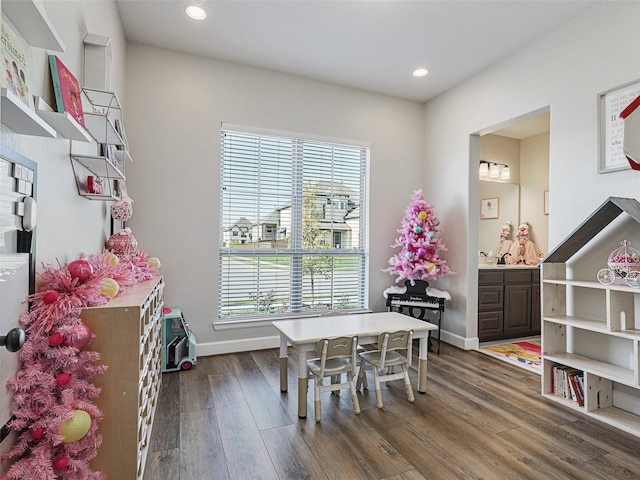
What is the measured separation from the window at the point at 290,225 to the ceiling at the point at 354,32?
85 centimetres

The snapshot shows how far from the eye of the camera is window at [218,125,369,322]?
390cm

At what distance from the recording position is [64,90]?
62.4 inches

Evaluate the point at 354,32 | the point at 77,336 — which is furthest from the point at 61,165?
the point at 354,32

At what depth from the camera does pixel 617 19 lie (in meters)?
2.65

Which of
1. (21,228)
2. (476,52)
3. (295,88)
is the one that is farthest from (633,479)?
(295,88)

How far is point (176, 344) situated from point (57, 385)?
2.02 m

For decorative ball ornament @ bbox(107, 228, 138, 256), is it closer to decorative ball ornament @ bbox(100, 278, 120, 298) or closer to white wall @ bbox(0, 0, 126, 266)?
white wall @ bbox(0, 0, 126, 266)

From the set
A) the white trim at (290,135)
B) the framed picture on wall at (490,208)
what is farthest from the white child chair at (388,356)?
the framed picture on wall at (490,208)

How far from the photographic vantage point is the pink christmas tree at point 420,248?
402 centimetres

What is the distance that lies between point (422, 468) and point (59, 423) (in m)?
1.76

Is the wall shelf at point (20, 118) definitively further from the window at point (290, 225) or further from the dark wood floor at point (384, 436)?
the window at point (290, 225)

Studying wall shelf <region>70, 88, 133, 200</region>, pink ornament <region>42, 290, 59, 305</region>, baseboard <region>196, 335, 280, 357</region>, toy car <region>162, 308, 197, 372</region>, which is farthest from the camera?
baseboard <region>196, 335, 280, 357</region>

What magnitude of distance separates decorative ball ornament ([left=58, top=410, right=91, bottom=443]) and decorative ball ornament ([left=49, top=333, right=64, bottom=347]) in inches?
10.2

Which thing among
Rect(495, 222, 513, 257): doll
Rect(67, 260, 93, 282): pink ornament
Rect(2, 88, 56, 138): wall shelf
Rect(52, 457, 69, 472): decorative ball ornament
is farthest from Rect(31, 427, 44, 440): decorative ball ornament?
Rect(495, 222, 513, 257): doll
